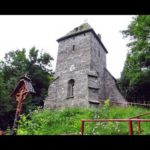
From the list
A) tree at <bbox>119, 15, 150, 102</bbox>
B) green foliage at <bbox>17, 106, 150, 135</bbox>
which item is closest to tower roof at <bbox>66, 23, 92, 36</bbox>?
tree at <bbox>119, 15, 150, 102</bbox>

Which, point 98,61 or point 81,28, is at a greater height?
point 81,28

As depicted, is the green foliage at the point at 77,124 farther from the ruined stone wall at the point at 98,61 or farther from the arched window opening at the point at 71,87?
the ruined stone wall at the point at 98,61

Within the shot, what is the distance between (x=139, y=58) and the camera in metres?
23.6

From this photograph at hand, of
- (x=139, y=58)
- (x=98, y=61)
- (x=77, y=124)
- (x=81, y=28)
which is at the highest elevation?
(x=81, y=28)

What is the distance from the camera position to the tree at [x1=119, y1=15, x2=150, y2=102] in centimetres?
2253

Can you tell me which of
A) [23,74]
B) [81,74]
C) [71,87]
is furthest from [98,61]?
[23,74]

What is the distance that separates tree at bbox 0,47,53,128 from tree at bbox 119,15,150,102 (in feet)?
32.2

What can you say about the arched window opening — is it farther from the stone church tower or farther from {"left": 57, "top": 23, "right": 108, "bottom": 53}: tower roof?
{"left": 57, "top": 23, "right": 108, "bottom": 53}: tower roof

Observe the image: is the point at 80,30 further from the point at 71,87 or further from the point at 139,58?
the point at 139,58

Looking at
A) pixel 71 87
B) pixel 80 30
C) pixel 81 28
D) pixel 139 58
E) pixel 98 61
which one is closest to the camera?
pixel 139 58

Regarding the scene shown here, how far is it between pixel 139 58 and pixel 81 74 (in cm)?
524

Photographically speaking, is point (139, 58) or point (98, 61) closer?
point (139, 58)
